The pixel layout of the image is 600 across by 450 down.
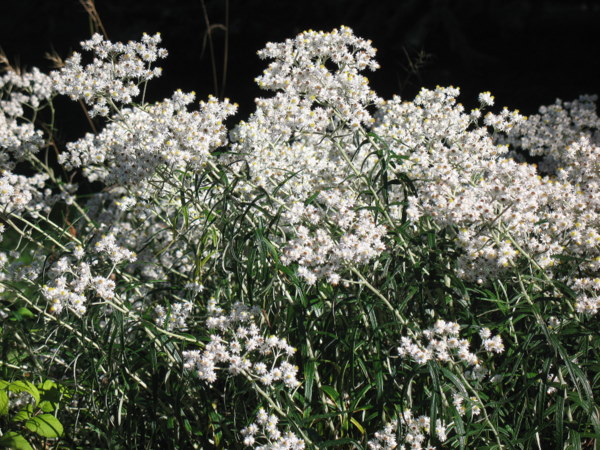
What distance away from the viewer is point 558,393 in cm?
242

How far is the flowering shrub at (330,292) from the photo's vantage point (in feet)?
8.03

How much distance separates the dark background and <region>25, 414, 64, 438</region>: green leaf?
23.0ft

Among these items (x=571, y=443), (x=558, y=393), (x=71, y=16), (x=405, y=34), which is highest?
(x=71, y=16)

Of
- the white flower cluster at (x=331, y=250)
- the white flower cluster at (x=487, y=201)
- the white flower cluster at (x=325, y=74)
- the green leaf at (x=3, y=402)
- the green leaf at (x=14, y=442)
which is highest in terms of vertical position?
the white flower cluster at (x=325, y=74)

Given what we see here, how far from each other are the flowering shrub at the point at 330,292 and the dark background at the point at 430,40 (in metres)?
6.24

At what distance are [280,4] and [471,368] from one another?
33.2ft

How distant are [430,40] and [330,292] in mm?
8856

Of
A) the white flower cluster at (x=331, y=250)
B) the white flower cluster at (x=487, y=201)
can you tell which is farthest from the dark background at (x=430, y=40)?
the white flower cluster at (x=331, y=250)

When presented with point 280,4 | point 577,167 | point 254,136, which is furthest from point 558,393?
point 280,4

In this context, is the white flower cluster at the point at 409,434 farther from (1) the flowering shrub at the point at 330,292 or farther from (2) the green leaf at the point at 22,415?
(2) the green leaf at the point at 22,415

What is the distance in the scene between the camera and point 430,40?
10914 mm

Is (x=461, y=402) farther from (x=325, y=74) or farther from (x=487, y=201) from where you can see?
(x=325, y=74)

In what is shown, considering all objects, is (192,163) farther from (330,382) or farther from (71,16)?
(71,16)

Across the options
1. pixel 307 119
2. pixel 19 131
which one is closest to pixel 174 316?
pixel 307 119
